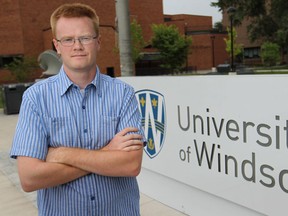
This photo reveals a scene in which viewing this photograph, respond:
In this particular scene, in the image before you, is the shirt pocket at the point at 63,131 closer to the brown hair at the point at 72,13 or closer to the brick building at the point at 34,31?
the brown hair at the point at 72,13

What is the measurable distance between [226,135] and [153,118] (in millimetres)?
1440

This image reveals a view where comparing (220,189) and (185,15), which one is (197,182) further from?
(185,15)

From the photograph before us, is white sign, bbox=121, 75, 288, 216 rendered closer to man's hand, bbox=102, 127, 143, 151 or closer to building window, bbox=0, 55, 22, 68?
man's hand, bbox=102, 127, 143, 151

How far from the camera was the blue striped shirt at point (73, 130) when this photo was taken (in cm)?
196

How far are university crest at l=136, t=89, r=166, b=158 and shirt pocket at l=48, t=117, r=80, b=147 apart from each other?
8.39ft

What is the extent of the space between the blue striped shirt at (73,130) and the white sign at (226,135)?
142 cm

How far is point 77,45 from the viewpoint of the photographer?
77.8 inches

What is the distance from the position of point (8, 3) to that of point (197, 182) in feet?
132

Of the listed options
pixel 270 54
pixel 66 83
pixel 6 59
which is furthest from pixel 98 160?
pixel 270 54

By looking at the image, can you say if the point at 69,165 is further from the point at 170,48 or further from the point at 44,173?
the point at 170,48

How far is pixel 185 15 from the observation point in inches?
2625

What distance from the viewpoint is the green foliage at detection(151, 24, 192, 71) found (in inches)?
1792

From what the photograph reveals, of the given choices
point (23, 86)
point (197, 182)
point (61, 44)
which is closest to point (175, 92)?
point (197, 182)

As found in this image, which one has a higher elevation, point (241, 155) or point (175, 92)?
point (175, 92)
